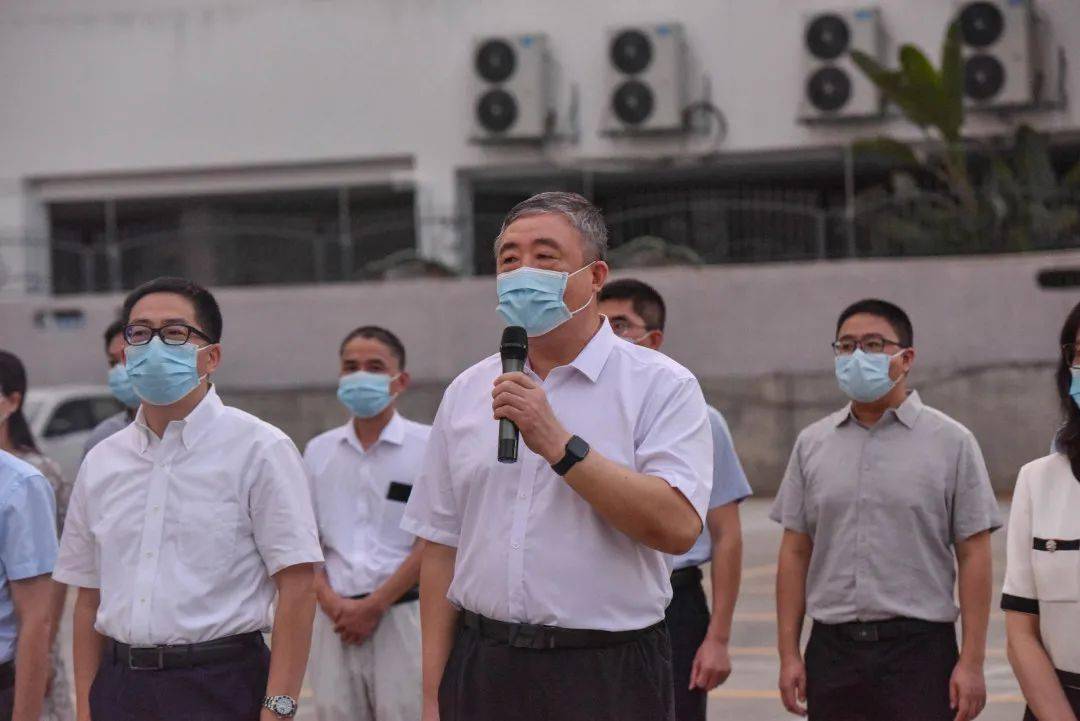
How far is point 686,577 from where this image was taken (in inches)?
242

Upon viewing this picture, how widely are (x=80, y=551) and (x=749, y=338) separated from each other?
14769mm

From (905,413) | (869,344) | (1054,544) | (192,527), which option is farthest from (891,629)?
(192,527)

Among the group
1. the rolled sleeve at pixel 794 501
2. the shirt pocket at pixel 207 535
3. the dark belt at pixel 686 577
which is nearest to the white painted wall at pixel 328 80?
the dark belt at pixel 686 577

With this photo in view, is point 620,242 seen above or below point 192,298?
above

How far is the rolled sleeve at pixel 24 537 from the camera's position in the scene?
4.96 m

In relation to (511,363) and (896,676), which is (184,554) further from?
(896,676)

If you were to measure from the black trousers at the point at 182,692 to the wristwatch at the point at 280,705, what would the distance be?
97mm

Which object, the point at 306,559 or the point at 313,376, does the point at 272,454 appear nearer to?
the point at 306,559

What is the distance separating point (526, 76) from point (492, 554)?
61.8 feet

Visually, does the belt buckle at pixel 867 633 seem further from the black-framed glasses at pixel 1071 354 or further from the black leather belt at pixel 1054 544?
the black-framed glasses at pixel 1071 354

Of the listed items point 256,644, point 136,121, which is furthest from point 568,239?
point 136,121

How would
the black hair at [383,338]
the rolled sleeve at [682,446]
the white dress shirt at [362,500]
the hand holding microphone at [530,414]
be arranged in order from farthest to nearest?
the black hair at [383,338] → the white dress shirt at [362,500] → the rolled sleeve at [682,446] → the hand holding microphone at [530,414]

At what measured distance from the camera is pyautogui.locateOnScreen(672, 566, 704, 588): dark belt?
610 cm

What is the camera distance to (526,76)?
877 inches
